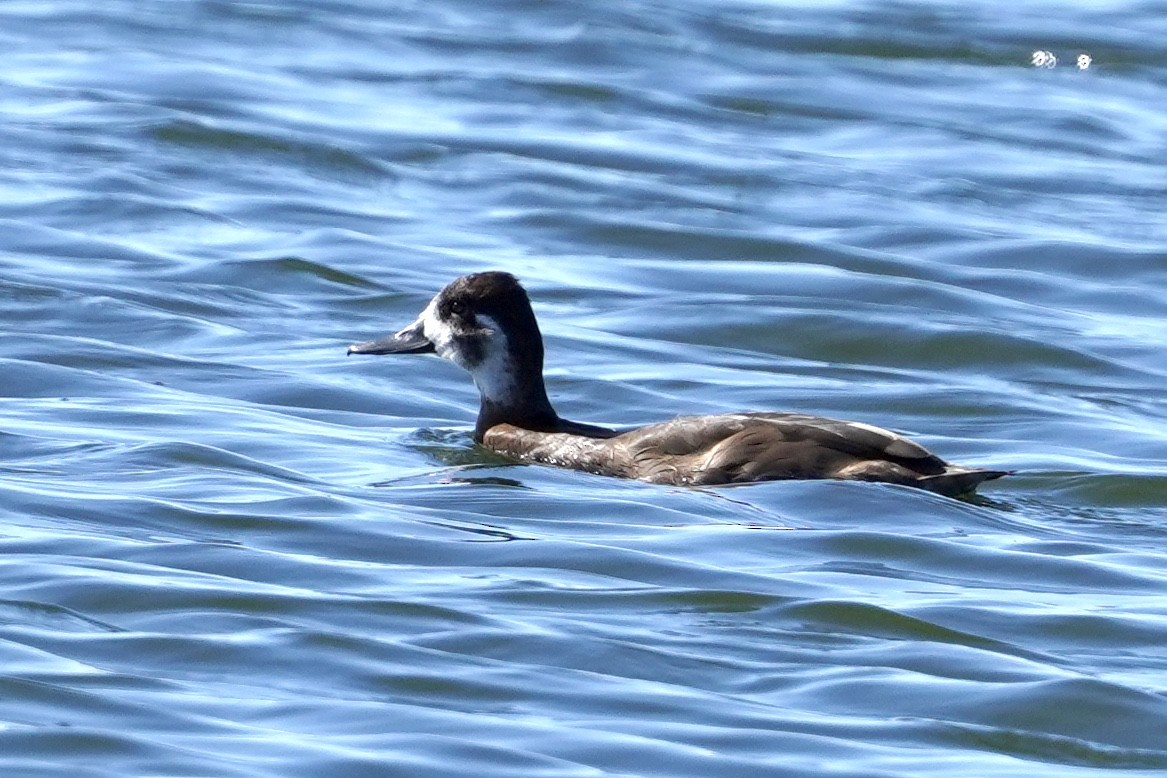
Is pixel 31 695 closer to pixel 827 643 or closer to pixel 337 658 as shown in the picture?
pixel 337 658

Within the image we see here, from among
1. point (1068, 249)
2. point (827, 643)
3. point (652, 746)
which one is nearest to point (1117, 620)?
point (827, 643)

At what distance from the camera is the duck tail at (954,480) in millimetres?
10453

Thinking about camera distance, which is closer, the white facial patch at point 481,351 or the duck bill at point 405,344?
the white facial patch at point 481,351

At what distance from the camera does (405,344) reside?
12484 millimetres

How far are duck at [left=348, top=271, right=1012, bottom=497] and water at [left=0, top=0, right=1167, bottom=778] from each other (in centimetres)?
14

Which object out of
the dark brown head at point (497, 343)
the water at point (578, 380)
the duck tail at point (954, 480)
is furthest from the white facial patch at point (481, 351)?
the duck tail at point (954, 480)

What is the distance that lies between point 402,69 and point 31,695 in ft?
48.3

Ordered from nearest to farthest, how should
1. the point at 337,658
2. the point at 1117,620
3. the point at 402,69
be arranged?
1. the point at 337,658
2. the point at 1117,620
3. the point at 402,69

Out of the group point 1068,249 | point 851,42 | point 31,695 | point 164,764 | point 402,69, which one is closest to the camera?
point 164,764

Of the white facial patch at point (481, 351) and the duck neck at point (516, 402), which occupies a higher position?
the white facial patch at point (481, 351)

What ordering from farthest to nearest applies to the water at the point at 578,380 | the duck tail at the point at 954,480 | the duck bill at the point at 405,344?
the duck bill at the point at 405,344 → the duck tail at the point at 954,480 → the water at the point at 578,380

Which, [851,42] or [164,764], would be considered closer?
[164,764]

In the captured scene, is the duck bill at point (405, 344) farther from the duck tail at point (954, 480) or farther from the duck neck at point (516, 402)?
the duck tail at point (954, 480)

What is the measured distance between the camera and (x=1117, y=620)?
908 centimetres
